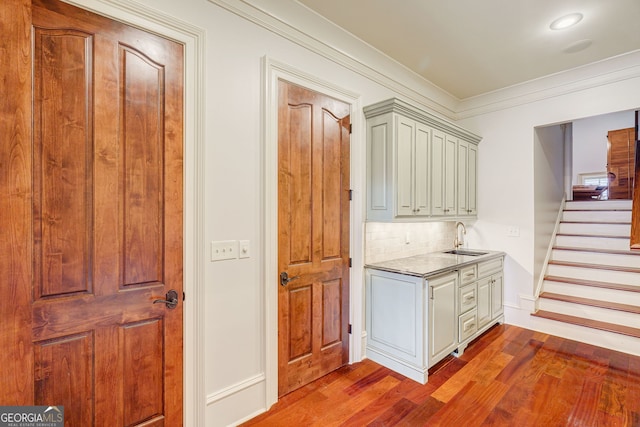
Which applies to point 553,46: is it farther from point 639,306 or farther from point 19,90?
point 19,90

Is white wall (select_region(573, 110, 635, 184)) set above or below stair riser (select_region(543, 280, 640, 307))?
above

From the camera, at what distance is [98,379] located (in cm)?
154

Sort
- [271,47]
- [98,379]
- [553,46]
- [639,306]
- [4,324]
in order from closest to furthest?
1. [4,324]
2. [98,379]
3. [271,47]
4. [553,46]
5. [639,306]

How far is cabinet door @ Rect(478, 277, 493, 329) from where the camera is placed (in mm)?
3305

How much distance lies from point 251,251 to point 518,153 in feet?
11.8

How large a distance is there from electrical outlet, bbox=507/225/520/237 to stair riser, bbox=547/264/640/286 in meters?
0.91

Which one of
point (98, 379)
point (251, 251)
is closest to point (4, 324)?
point (98, 379)

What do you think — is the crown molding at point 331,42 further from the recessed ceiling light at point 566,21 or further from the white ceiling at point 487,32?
the recessed ceiling light at point 566,21

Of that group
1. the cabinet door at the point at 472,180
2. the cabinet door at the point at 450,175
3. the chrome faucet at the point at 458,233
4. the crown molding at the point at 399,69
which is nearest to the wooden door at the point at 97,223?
the crown molding at the point at 399,69

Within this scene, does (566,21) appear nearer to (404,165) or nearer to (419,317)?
(404,165)

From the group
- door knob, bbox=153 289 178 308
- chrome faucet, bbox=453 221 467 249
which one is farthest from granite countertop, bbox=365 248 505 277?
door knob, bbox=153 289 178 308

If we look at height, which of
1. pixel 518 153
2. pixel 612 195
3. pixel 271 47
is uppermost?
pixel 271 47

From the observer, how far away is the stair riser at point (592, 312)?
3.16m

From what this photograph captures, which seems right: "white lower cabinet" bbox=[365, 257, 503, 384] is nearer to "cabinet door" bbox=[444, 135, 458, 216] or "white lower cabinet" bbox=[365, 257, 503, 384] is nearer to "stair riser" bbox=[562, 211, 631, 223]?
"cabinet door" bbox=[444, 135, 458, 216]
